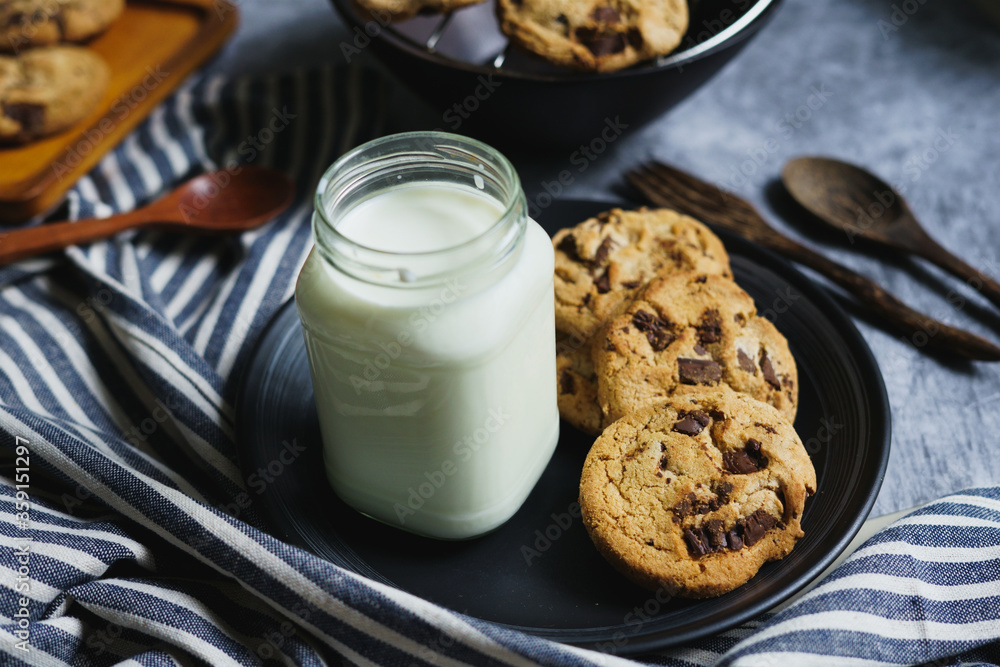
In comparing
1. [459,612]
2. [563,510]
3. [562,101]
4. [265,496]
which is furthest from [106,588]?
[562,101]

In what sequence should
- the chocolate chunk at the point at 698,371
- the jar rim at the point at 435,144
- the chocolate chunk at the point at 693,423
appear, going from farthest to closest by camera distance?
the chocolate chunk at the point at 698,371
the chocolate chunk at the point at 693,423
the jar rim at the point at 435,144

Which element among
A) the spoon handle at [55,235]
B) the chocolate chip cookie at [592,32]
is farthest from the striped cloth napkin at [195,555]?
the chocolate chip cookie at [592,32]

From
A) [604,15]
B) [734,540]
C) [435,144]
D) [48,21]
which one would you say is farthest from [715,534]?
[48,21]

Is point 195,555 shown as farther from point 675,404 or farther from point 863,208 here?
point 863,208

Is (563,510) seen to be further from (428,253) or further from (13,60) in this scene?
(13,60)

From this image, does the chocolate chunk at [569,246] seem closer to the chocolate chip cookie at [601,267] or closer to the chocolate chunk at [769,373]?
the chocolate chip cookie at [601,267]

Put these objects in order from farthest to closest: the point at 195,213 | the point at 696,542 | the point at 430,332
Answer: the point at 195,213, the point at 696,542, the point at 430,332

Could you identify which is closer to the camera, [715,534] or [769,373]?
[715,534]
